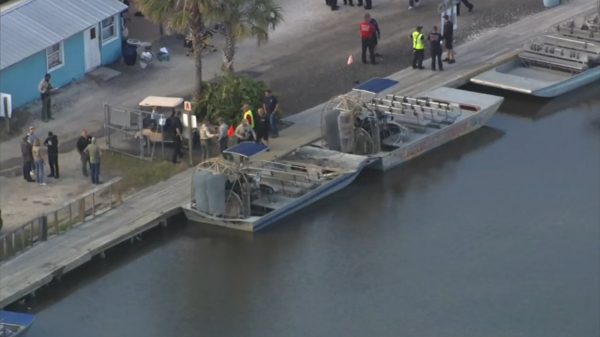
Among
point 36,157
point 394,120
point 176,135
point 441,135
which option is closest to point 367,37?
point 394,120

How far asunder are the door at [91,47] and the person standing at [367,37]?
29.9 feet

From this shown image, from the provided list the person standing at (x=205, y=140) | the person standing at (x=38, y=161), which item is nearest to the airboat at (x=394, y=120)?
the person standing at (x=205, y=140)

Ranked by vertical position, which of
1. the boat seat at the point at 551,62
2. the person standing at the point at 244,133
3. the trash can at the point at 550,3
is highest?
the trash can at the point at 550,3

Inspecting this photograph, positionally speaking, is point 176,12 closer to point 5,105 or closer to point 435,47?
point 5,105

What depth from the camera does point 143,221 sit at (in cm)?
5722

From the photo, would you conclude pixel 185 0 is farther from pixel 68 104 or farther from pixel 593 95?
pixel 593 95

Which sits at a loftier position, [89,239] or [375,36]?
[375,36]

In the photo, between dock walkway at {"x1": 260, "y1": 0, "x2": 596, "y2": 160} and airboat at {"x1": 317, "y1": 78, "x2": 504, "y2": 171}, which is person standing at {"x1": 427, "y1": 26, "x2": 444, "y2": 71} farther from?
airboat at {"x1": 317, "y1": 78, "x2": 504, "y2": 171}

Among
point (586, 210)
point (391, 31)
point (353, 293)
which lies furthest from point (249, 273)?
point (391, 31)

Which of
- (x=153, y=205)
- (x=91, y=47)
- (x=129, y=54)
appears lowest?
(x=153, y=205)

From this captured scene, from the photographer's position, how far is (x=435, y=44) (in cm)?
6856

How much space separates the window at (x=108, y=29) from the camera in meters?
68.1

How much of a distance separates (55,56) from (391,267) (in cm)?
1604

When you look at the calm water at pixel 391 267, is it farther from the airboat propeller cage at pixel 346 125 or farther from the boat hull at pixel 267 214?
the airboat propeller cage at pixel 346 125
